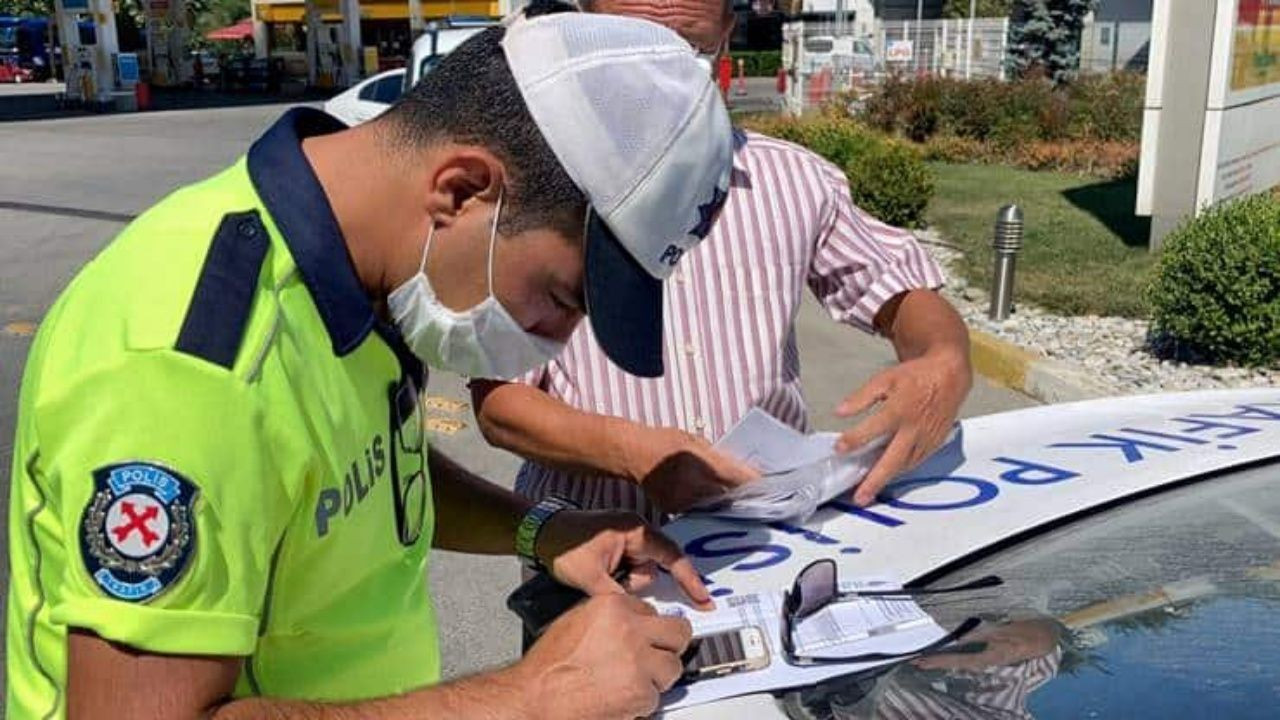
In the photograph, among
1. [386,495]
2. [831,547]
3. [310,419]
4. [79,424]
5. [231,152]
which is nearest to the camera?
[79,424]

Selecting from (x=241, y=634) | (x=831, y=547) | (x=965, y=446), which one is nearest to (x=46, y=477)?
(x=241, y=634)

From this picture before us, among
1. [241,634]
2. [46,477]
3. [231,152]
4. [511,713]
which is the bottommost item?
[231,152]

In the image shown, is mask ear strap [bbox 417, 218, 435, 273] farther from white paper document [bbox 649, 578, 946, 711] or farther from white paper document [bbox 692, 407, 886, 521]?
white paper document [bbox 692, 407, 886, 521]

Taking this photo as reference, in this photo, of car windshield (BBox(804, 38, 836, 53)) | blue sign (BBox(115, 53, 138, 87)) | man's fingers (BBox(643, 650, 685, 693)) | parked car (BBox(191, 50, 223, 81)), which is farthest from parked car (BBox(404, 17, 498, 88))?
parked car (BBox(191, 50, 223, 81))

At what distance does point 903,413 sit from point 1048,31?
31405 mm

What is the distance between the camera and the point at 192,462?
1014 mm

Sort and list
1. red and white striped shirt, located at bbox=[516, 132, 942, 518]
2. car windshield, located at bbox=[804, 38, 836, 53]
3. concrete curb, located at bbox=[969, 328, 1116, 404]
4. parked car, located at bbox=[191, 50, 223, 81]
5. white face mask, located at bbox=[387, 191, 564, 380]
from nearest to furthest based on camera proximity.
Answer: white face mask, located at bbox=[387, 191, 564, 380]
red and white striped shirt, located at bbox=[516, 132, 942, 518]
concrete curb, located at bbox=[969, 328, 1116, 404]
car windshield, located at bbox=[804, 38, 836, 53]
parked car, located at bbox=[191, 50, 223, 81]

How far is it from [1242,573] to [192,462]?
52.0 inches

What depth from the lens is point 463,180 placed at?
1.21 metres

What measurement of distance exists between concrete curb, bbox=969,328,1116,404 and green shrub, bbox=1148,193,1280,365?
61cm

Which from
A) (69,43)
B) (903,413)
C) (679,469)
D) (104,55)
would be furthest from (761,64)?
(679,469)

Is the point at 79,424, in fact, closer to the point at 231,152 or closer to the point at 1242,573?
the point at 1242,573

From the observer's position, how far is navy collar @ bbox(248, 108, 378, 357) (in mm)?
1165

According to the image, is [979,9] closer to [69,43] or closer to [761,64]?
[761,64]
